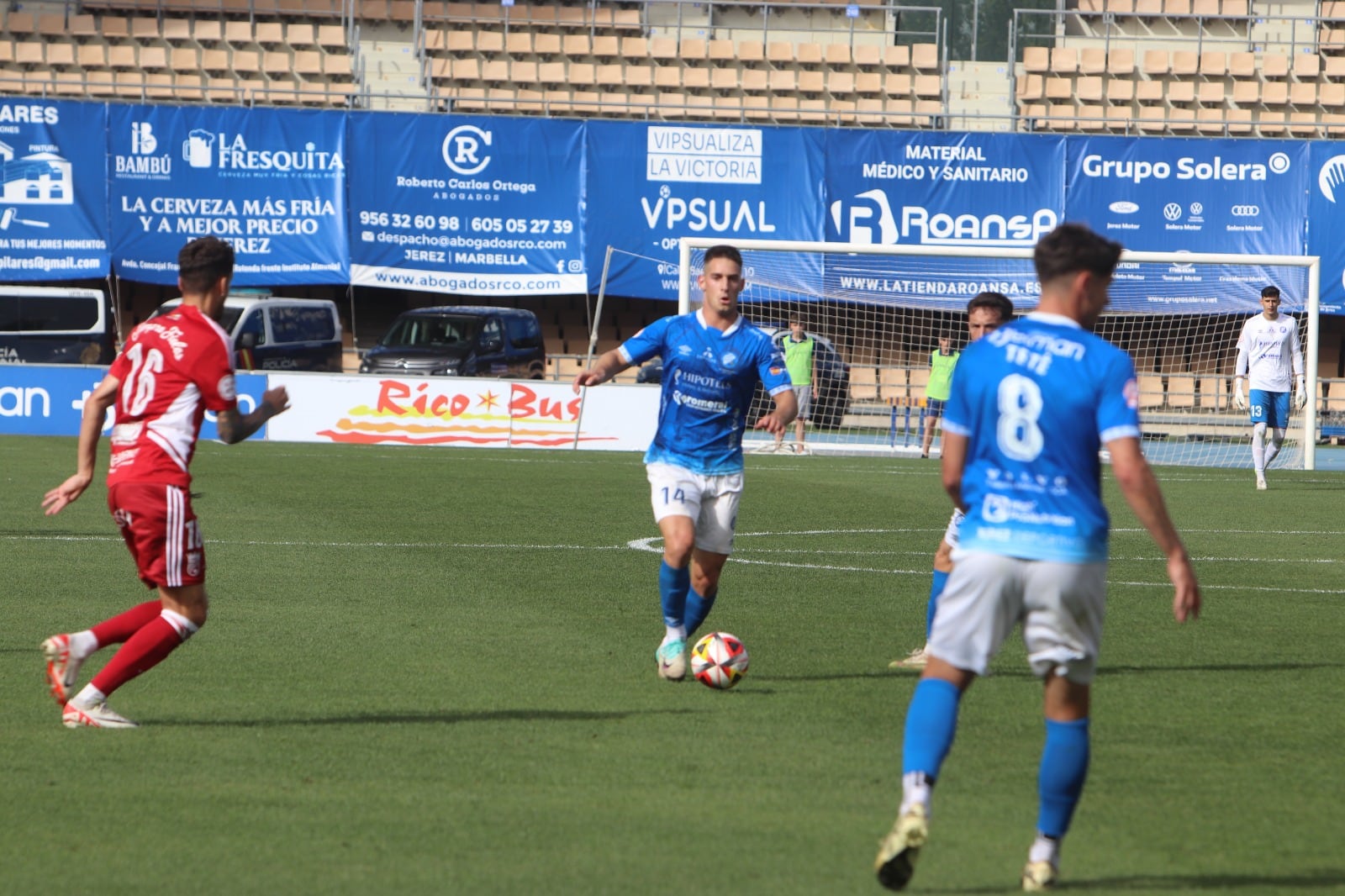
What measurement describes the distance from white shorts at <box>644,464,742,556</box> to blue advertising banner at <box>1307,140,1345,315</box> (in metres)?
25.1

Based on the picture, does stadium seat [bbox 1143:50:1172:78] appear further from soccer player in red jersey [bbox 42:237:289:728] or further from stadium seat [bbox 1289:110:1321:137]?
soccer player in red jersey [bbox 42:237:289:728]

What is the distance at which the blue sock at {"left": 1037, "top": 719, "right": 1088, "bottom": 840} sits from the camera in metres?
4.54

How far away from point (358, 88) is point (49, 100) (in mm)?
6646

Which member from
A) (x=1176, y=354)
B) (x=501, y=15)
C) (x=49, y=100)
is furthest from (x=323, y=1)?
(x=1176, y=354)

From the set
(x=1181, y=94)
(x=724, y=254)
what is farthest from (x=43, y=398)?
(x=1181, y=94)

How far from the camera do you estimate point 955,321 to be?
1177 inches

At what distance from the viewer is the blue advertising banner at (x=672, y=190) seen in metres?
30.2

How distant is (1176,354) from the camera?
27969mm

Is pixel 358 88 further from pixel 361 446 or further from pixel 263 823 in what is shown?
pixel 263 823

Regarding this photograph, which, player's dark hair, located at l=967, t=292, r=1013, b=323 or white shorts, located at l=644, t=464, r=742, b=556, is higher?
player's dark hair, located at l=967, t=292, r=1013, b=323

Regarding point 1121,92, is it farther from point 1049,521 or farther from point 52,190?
point 1049,521

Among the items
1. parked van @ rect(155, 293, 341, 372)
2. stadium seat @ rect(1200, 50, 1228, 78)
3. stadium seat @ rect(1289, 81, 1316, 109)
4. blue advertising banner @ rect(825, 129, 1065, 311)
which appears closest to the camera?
A: parked van @ rect(155, 293, 341, 372)

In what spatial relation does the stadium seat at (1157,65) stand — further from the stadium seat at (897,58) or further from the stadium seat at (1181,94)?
the stadium seat at (897,58)

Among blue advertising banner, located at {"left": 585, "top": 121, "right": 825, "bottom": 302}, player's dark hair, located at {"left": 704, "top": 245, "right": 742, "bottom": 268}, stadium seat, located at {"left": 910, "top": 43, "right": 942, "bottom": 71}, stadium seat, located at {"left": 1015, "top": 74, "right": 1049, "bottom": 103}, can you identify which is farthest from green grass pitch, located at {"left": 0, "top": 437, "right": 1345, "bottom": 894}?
stadium seat, located at {"left": 910, "top": 43, "right": 942, "bottom": 71}
